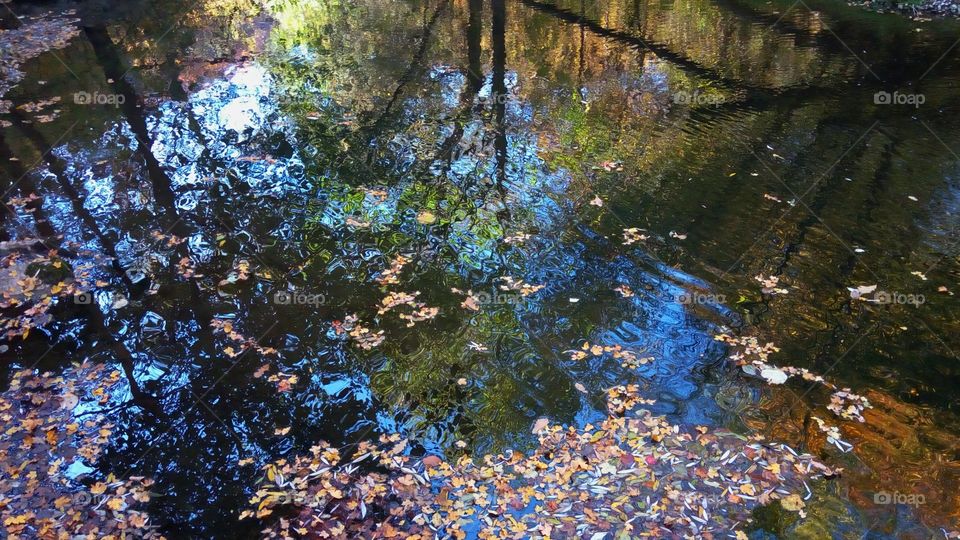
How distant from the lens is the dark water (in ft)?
17.1

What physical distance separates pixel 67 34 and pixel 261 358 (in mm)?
13719

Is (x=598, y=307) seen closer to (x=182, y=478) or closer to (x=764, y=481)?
(x=764, y=481)

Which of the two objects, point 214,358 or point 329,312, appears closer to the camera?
point 214,358

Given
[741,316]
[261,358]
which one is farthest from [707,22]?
[261,358]

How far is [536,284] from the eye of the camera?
22.3ft

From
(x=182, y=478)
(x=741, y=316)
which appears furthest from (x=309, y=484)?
(x=741, y=316)

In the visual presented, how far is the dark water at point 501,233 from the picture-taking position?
5.21 meters

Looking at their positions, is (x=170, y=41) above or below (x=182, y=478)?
above

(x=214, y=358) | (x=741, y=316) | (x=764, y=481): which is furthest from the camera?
(x=741, y=316)

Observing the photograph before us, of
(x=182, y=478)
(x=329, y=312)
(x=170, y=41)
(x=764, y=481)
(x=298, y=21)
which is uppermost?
(x=298, y=21)

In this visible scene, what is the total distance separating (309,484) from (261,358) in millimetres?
1603

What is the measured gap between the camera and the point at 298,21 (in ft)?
53.8

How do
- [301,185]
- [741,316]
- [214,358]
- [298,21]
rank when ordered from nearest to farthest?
[214,358] → [741,316] → [301,185] → [298,21]

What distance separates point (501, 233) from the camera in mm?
7660
